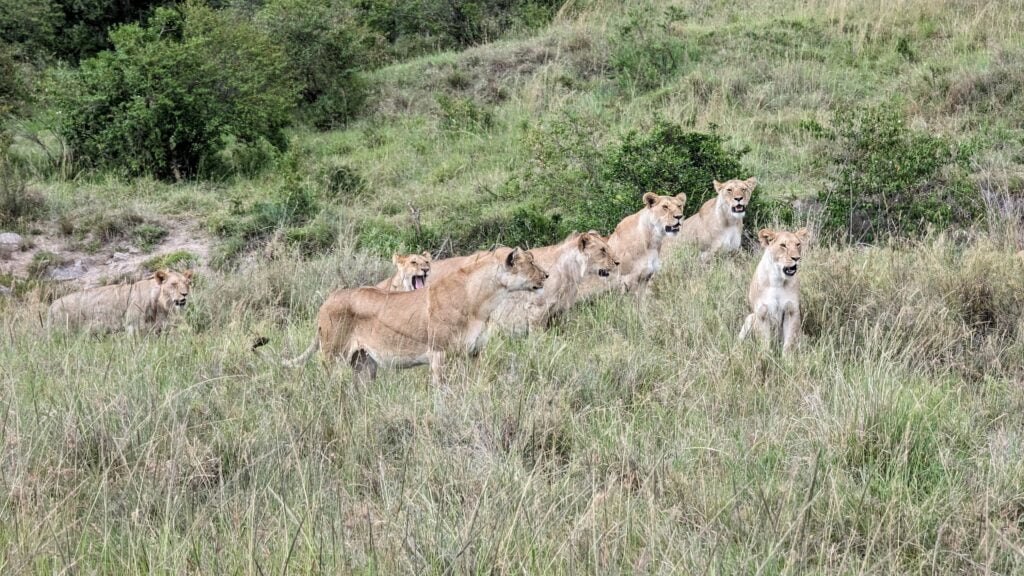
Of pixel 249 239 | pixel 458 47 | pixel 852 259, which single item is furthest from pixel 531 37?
pixel 852 259

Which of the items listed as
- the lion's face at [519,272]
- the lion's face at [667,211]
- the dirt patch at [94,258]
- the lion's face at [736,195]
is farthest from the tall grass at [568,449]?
the dirt patch at [94,258]

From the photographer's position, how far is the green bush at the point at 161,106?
Answer: 15.1 meters

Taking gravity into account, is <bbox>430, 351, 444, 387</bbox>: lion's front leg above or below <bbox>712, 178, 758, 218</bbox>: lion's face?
above

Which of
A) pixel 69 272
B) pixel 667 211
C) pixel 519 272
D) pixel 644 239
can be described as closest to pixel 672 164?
pixel 667 211

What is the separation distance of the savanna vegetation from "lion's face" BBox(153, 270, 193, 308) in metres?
0.24

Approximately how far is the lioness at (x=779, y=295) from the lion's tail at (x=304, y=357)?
2930 mm

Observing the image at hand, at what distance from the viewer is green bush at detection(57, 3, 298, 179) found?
1513 cm

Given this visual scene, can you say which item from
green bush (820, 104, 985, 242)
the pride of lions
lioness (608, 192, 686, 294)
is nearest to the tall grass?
the pride of lions

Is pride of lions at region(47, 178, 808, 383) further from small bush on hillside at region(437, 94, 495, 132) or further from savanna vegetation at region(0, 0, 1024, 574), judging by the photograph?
small bush on hillside at region(437, 94, 495, 132)

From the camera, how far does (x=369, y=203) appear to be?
45.5ft

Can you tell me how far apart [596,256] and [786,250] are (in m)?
1.92

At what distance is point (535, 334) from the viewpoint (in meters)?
7.62

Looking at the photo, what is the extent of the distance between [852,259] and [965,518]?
4.56 metres

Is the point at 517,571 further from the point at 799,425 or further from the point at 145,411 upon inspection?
the point at 145,411
